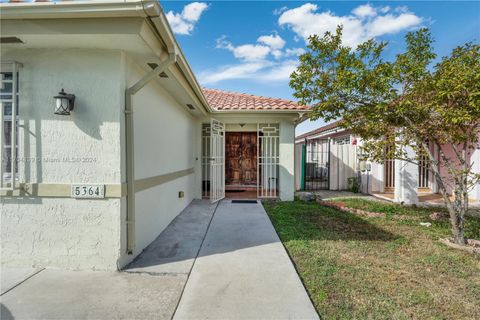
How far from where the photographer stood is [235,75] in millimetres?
12344

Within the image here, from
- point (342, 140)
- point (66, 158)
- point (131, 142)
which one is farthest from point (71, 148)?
point (342, 140)

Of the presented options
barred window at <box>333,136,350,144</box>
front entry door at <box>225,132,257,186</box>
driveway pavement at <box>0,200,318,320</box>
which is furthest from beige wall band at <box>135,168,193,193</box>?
barred window at <box>333,136,350,144</box>

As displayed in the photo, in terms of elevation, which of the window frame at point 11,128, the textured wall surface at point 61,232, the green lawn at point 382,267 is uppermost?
the window frame at point 11,128

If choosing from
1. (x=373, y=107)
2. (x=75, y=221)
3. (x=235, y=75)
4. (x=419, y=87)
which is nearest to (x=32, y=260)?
(x=75, y=221)

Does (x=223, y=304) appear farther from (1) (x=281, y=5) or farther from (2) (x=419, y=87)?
(1) (x=281, y=5)

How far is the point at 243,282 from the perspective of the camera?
3.24 m

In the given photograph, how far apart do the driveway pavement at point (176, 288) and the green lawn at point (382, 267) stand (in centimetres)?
41

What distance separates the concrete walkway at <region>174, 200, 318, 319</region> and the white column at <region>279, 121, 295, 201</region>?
3.81m

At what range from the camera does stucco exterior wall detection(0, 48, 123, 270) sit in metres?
3.47

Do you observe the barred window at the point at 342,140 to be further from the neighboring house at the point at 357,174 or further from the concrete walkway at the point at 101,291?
the concrete walkway at the point at 101,291

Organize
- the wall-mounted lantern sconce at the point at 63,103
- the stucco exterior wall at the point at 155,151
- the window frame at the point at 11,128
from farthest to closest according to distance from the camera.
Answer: the stucco exterior wall at the point at 155,151, the window frame at the point at 11,128, the wall-mounted lantern sconce at the point at 63,103

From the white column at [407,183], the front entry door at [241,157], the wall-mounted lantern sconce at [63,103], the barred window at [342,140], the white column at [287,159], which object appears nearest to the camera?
the wall-mounted lantern sconce at [63,103]

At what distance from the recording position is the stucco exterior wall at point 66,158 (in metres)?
3.47

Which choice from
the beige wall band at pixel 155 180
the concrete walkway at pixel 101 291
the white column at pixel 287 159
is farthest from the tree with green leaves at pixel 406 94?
the concrete walkway at pixel 101 291
